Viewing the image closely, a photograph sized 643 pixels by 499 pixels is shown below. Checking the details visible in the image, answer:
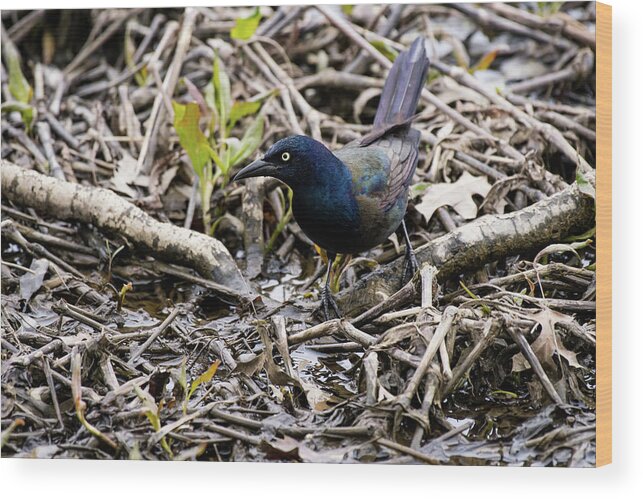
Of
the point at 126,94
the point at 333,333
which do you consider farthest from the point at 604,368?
the point at 126,94

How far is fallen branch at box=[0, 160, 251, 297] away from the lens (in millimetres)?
4828

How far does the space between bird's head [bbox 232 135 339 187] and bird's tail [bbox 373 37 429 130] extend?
0.65m

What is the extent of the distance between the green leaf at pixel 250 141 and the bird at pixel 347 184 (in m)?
0.61

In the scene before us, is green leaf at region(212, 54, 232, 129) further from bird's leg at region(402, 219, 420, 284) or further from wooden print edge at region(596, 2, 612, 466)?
wooden print edge at region(596, 2, 612, 466)

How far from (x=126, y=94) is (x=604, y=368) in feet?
10.9

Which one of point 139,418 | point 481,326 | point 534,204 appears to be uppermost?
point 534,204

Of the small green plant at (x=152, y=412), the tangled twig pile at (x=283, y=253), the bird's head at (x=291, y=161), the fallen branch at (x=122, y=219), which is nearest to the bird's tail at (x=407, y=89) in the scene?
the tangled twig pile at (x=283, y=253)

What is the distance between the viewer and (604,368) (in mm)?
3922

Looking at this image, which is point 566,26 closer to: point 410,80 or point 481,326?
point 410,80

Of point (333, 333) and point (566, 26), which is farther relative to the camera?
point (566, 26)

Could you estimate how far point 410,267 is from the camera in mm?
4629

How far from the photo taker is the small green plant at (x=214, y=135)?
16.5ft

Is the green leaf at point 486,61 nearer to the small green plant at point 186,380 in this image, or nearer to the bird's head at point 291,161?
the bird's head at point 291,161

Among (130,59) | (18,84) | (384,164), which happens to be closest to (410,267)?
(384,164)
